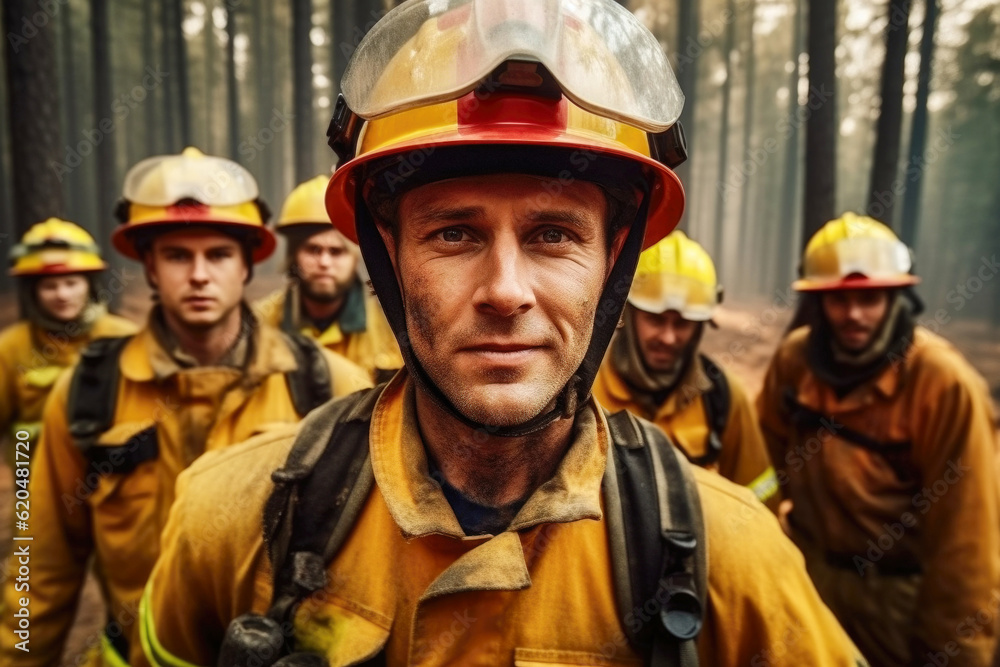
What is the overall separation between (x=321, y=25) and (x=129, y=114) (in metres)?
11.9

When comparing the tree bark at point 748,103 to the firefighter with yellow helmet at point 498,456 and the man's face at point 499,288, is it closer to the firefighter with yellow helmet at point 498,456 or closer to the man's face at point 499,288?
the firefighter with yellow helmet at point 498,456

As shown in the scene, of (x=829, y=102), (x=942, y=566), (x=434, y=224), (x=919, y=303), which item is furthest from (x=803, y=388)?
(x=829, y=102)

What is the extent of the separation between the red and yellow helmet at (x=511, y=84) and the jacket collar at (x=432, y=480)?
647 mm

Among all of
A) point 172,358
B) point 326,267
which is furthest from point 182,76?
point 172,358

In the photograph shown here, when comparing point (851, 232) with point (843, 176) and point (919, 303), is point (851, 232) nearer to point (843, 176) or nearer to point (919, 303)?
point (919, 303)

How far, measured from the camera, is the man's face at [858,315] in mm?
4109

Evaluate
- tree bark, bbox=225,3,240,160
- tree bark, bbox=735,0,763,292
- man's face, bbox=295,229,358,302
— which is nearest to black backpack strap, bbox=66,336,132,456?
man's face, bbox=295,229,358,302

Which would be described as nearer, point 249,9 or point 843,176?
point 249,9

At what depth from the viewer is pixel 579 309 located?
1.48 meters

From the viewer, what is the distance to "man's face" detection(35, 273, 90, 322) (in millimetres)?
5512

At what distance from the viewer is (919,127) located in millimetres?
20562

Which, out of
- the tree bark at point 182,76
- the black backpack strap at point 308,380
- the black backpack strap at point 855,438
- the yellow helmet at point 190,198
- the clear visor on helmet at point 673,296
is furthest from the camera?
the tree bark at point 182,76

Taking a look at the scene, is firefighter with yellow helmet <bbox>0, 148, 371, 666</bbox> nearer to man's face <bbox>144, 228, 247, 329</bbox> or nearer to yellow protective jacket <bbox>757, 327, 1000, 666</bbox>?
man's face <bbox>144, 228, 247, 329</bbox>

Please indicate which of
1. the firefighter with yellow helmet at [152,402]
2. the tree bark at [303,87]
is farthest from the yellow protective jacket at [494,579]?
the tree bark at [303,87]
